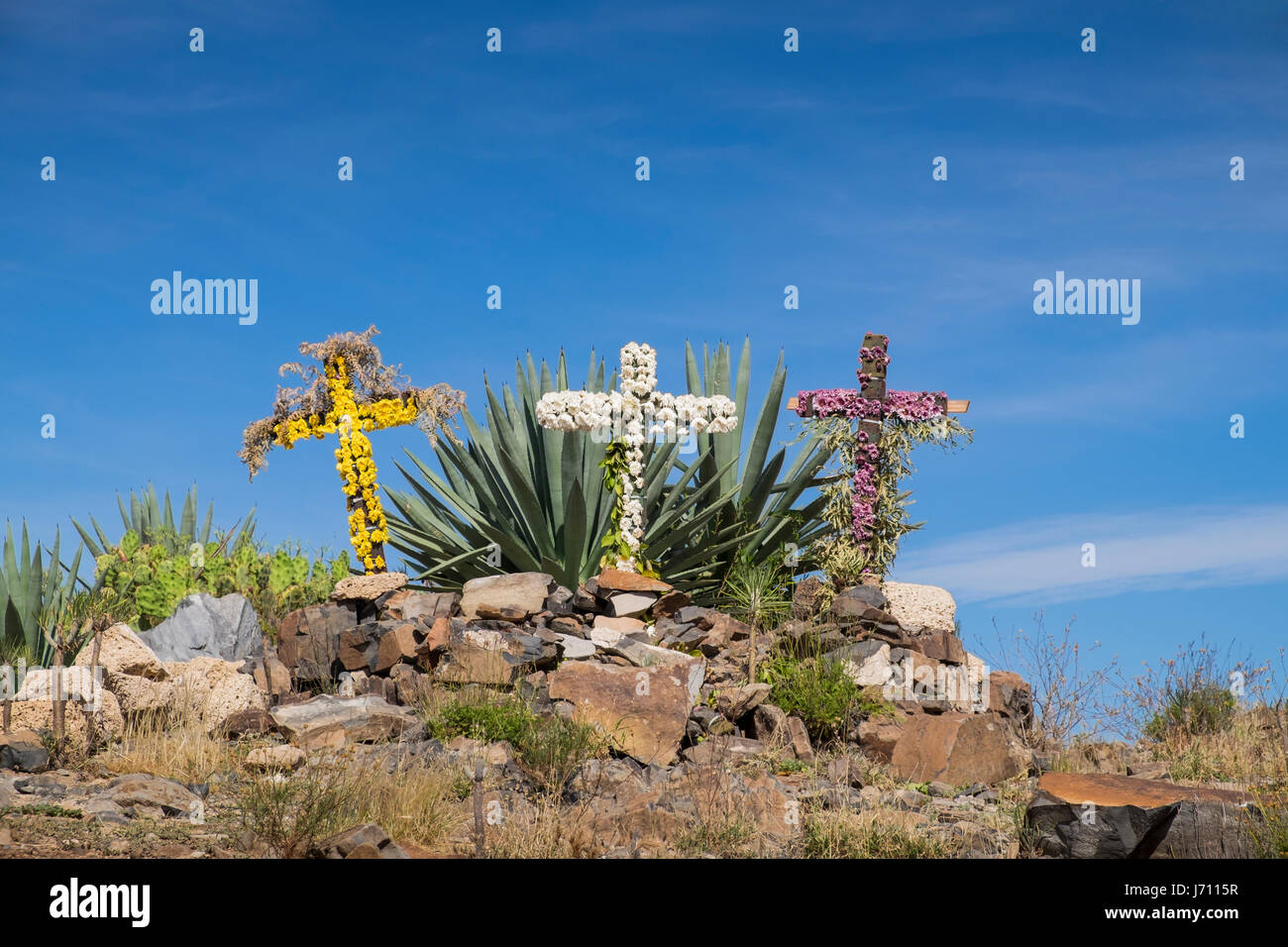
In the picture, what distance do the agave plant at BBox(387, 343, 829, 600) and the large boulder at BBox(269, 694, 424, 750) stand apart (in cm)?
309

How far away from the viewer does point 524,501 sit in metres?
11.5

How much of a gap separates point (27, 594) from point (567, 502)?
5368mm

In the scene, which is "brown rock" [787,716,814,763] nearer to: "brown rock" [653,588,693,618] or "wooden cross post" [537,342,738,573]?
"brown rock" [653,588,693,618]

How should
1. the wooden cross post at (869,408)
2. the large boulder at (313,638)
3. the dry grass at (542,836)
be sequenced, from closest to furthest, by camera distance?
the dry grass at (542,836) < the large boulder at (313,638) < the wooden cross post at (869,408)

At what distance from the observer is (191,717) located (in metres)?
8.39

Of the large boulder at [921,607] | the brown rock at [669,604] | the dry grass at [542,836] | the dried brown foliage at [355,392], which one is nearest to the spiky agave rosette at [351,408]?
the dried brown foliage at [355,392]

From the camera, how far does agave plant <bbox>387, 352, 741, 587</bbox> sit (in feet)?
37.9

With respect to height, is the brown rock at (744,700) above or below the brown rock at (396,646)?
below

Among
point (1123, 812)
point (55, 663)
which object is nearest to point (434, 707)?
point (55, 663)

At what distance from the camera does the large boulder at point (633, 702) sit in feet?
27.0

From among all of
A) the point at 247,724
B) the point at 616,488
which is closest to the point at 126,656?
the point at 247,724

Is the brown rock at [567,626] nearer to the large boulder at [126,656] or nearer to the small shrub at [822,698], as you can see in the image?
the small shrub at [822,698]

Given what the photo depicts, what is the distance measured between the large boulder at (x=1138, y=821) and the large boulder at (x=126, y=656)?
680 cm
